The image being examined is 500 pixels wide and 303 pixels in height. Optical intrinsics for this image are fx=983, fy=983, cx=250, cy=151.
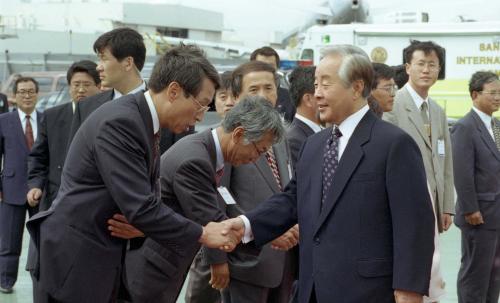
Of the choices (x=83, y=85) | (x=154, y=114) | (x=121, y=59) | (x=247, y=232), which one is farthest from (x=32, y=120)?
(x=154, y=114)

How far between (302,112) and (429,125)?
39.3 inches

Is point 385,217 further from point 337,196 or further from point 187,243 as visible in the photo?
point 187,243

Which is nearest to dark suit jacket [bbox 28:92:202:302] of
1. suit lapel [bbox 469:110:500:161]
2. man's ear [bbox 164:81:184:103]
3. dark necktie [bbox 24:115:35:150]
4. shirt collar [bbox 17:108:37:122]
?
man's ear [bbox 164:81:184:103]

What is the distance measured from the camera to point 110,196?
3.83m

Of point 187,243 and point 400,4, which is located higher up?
point 400,4

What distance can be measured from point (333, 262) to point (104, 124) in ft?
3.39

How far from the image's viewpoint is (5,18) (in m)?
41.0

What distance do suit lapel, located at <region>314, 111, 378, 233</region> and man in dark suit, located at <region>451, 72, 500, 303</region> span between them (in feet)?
10.0

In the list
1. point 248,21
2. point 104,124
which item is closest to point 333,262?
point 104,124

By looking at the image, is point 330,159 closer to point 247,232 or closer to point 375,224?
point 375,224

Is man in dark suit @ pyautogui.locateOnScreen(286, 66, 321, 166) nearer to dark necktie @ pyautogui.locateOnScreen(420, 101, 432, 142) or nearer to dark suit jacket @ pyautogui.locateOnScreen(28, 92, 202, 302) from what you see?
dark necktie @ pyautogui.locateOnScreen(420, 101, 432, 142)

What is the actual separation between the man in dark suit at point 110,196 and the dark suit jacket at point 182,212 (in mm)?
355

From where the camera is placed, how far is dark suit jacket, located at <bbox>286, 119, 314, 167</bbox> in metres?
5.48

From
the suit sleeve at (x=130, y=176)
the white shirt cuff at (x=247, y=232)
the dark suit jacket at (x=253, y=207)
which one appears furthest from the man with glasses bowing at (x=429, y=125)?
the suit sleeve at (x=130, y=176)
